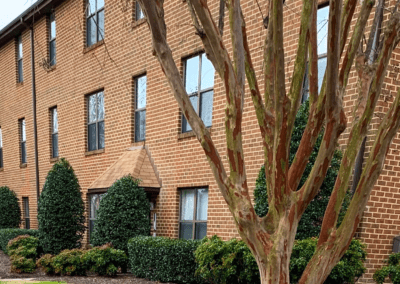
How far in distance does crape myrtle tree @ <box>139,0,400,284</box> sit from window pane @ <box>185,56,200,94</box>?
7223 millimetres

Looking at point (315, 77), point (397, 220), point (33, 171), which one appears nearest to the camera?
point (315, 77)

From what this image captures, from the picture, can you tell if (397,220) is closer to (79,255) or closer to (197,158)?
(197,158)

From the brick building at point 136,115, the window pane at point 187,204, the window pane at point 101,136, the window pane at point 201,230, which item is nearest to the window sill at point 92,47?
the brick building at point 136,115

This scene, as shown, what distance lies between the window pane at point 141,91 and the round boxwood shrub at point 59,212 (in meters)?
2.92

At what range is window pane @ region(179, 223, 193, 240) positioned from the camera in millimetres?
11625

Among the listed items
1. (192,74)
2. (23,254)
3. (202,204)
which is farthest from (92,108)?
(202,204)

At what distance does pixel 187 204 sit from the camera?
11.8 metres

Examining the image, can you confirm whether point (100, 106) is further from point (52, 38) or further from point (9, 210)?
point (9, 210)

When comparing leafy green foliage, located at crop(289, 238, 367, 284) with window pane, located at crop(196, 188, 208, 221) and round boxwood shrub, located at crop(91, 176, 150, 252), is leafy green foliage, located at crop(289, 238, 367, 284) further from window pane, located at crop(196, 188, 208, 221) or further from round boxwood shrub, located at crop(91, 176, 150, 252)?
round boxwood shrub, located at crop(91, 176, 150, 252)

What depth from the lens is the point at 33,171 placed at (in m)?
19.2

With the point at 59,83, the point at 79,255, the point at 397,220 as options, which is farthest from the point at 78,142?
the point at 397,220

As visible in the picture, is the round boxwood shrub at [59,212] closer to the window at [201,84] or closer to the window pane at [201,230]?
the window pane at [201,230]

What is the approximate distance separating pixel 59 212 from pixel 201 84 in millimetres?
5543

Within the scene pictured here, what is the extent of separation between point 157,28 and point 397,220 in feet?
19.7
